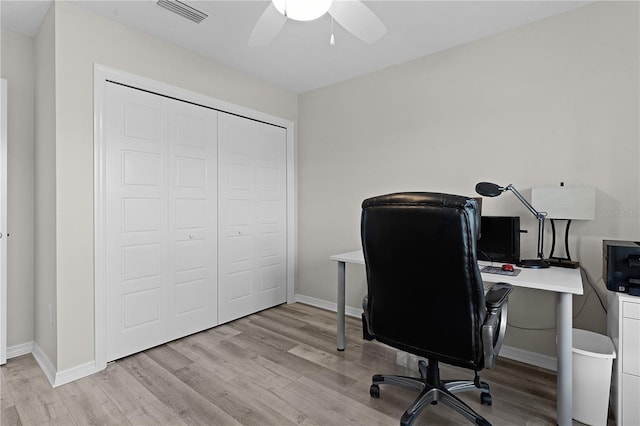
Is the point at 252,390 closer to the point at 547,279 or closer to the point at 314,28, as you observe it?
the point at 547,279

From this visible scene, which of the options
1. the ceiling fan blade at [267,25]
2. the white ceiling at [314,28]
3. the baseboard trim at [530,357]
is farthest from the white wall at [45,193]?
the baseboard trim at [530,357]

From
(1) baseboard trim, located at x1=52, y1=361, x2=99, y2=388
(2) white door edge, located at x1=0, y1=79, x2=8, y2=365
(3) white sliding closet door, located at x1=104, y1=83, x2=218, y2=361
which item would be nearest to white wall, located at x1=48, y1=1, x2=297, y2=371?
(1) baseboard trim, located at x1=52, y1=361, x2=99, y2=388

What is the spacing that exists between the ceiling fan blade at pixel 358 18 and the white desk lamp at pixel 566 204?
1.58m

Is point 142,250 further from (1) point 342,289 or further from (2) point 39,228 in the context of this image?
(1) point 342,289

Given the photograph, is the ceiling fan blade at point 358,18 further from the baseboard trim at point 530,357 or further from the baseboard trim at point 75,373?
the baseboard trim at point 75,373

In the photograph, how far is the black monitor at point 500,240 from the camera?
2.35m

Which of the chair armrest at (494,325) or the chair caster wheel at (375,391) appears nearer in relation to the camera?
the chair armrest at (494,325)

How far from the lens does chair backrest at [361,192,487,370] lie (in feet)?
4.70

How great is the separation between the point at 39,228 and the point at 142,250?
2.51 feet

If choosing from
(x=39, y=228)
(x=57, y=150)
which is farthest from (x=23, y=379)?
(x=57, y=150)

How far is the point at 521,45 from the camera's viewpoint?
2.56 m

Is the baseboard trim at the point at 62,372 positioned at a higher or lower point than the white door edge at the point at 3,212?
lower

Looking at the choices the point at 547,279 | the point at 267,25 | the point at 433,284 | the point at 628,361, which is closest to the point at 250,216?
the point at 267,25

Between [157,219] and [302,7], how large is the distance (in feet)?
6.66
